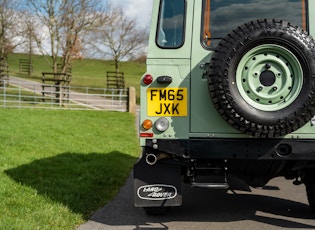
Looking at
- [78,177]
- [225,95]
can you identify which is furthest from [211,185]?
[78,177]

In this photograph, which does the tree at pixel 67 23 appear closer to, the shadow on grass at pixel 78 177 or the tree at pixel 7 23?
the tree at pixel 7 23

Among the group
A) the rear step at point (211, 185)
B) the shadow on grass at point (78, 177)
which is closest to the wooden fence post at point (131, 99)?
the shadow on grass at point (78, 177)

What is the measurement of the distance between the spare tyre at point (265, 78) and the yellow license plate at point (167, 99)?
40 centimetres

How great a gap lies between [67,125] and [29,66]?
113ft

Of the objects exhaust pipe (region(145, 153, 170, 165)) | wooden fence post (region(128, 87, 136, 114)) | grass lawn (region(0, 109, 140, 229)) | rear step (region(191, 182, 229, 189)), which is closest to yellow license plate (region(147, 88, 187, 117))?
exhaust pipe (region(145, 153, 170, 165))

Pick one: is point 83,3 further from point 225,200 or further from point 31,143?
point 225,200

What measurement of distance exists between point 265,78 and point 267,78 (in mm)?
19

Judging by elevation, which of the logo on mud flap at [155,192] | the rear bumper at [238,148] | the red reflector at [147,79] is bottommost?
the logo on mud flap at [155,192]

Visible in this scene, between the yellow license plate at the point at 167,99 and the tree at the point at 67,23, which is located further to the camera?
the tree at the point at 67,23

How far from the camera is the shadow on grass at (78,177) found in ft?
18.0

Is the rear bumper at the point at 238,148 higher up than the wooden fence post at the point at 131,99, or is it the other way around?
the wooden fence post at the point at 131,99

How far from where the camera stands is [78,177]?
675 centimetres

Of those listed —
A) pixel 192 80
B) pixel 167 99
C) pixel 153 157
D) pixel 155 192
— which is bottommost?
pixel 155 192

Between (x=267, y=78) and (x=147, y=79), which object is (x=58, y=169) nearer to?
(x=147, y=79)
